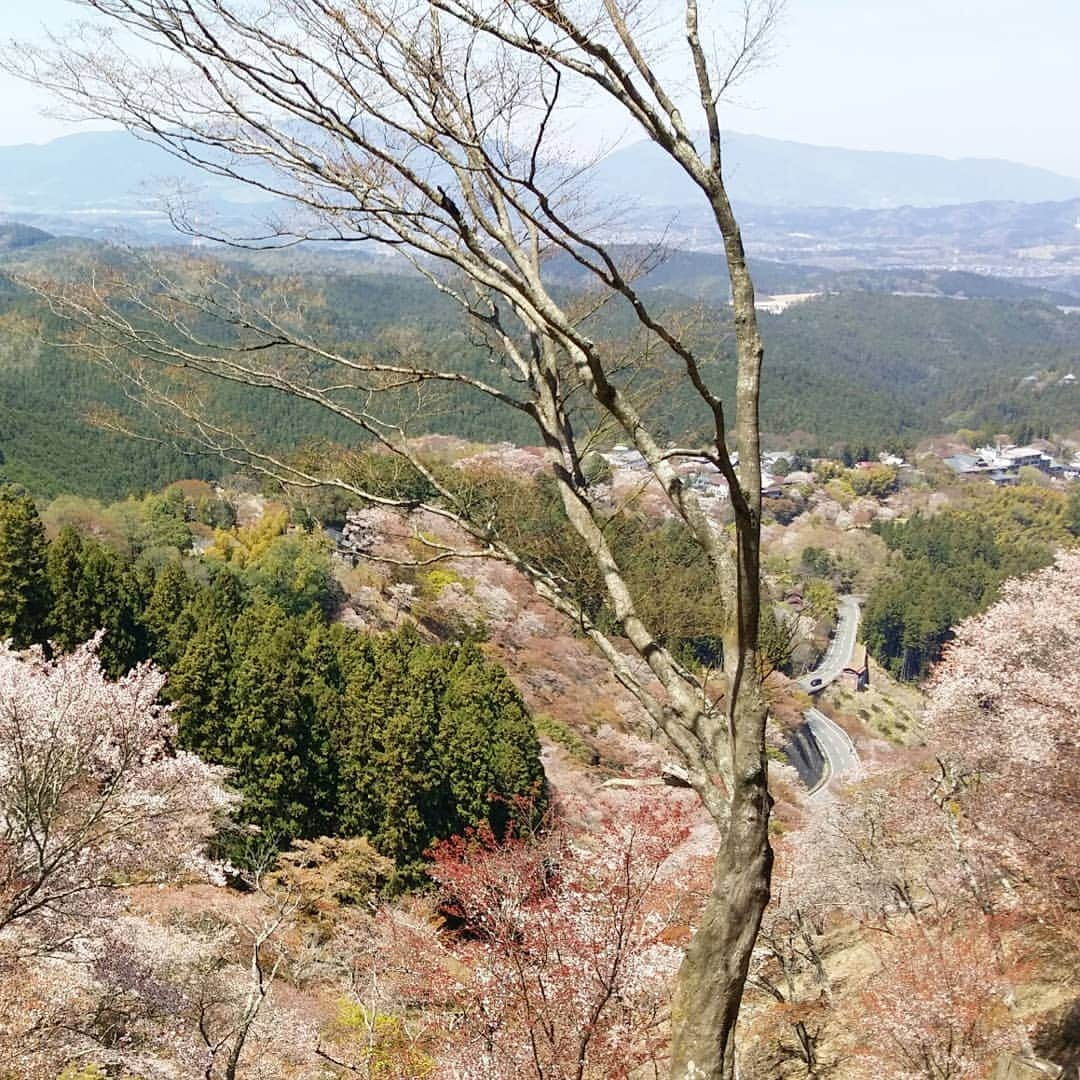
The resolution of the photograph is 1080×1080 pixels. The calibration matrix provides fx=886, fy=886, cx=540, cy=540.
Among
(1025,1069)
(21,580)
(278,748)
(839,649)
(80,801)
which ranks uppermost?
(80,801)

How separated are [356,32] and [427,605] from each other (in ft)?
67.4

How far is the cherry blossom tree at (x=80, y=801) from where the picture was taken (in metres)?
5.05

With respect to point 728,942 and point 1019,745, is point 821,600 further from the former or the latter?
point 728,942

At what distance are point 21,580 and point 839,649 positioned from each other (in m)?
33.1

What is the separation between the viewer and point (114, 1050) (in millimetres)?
6508

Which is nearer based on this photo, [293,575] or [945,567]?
[293,575]

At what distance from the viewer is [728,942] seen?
2.12 meters

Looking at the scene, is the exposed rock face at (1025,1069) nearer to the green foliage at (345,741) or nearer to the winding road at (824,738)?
the green foliage at (345,741)

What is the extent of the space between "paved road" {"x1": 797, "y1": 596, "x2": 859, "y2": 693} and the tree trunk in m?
31.8

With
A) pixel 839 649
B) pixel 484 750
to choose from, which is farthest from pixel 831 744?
pixel 484 750

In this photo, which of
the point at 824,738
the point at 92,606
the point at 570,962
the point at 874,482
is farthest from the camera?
the point at 874,482

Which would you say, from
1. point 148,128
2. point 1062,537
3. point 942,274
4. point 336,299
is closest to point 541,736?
point 148,128

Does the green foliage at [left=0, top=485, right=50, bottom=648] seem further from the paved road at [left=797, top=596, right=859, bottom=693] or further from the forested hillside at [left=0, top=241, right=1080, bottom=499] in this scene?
the paved road at [left=797, top=596, right=859, bottom=693]

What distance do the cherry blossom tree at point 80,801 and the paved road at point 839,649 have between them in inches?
1087
